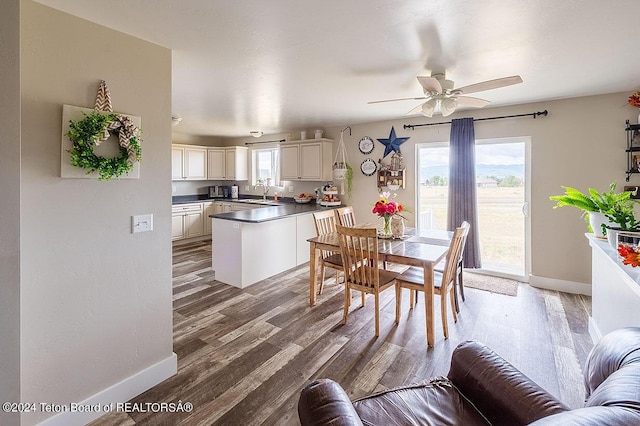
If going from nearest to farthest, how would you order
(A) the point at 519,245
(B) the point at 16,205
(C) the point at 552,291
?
(B) the point at 16,205 → (C) the point at 552,291 → (A) the point at 519,245

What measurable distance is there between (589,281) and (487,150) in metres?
2.08

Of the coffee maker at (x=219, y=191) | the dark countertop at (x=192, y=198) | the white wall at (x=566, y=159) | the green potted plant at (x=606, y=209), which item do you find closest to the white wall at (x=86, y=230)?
the green potted plant at (x=606, y=209)

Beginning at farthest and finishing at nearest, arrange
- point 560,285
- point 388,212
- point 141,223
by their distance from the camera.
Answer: point 560,285, point 388,212, point 141,223

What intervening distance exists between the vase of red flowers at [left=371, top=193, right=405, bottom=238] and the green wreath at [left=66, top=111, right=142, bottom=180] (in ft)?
7.76

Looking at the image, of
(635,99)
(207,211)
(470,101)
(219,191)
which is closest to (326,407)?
(470,101)

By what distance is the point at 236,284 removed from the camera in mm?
3955

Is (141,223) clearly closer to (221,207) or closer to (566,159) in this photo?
(566,159)

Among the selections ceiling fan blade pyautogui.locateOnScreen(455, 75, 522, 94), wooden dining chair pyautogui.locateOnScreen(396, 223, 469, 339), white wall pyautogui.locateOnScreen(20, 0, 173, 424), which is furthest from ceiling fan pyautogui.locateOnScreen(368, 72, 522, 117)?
white wall pyautogui.locateOnScreen(20, 0, 173, 424)

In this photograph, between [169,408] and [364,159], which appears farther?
[364,159]

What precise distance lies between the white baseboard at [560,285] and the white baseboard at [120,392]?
436cm

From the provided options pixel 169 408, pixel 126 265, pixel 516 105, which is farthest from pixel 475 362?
pixel 516 105

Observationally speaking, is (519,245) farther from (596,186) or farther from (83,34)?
(83,34)

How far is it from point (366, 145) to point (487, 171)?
1938mm

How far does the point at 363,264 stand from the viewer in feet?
9.15
